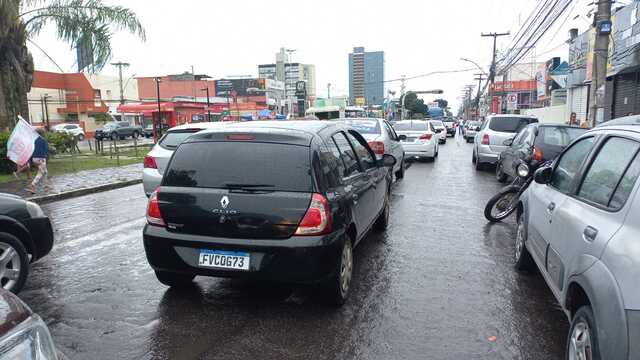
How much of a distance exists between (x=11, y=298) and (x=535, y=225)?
401cm

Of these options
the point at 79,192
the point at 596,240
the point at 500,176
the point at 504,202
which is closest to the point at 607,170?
the point at 596,240

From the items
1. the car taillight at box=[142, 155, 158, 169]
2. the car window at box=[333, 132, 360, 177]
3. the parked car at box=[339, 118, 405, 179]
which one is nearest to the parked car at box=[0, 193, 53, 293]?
the car window at box=[333, 132, 360, 177]

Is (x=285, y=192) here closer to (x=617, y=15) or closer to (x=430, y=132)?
(x=430, y=132)

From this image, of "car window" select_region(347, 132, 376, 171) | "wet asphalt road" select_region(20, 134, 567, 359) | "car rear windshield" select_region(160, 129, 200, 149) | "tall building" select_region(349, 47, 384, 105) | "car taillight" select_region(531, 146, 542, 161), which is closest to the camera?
"wet asphalt road" select_region(20, 134, 567, 359)

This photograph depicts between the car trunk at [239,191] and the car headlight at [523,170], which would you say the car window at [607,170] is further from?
the car headlight at [523,170]

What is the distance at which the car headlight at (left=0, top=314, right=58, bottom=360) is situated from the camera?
1834mm

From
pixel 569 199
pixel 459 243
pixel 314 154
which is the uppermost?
pixel 314 154

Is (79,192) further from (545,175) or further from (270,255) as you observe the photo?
(545,175)

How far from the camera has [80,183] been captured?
1259 cm

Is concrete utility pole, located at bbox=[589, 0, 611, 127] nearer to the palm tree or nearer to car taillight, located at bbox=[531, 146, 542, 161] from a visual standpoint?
car taillight, located at bbox=[531, 146, 542, 161]

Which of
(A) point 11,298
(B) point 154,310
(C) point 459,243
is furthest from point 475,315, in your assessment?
(A) point 11,298

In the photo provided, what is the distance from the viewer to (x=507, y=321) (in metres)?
4.11

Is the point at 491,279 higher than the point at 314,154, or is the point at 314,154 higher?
the point at 314,154

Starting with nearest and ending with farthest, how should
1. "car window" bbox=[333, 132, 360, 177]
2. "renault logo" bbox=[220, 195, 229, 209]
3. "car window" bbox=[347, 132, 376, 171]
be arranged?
"renault logo" bbox=[220, 195, 229, 209], "car window" bbox=[333, 132, 360, 177], "car window" bbox=[347, 132, 376, 171]
